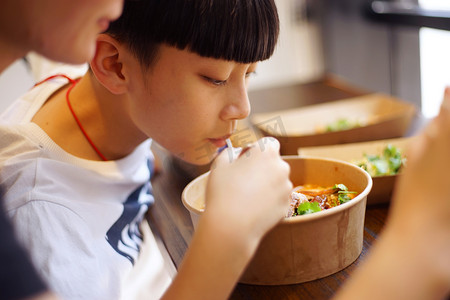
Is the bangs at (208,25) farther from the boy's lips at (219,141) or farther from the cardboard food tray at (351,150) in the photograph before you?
the cardboard food tray at (351,150)

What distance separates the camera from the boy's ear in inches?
31.5

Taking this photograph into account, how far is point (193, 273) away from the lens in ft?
1.76

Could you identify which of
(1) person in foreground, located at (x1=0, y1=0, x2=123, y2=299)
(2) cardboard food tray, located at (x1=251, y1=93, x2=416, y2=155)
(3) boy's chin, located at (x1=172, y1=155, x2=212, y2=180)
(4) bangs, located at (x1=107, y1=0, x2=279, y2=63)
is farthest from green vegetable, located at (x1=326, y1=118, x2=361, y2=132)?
(1) person in foreground, located at (x1=0, y1=0, x2=123, y2=299)

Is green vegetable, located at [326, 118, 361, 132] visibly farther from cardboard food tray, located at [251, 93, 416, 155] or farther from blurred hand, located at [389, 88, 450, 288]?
→ blurred hand, located at [389, 88, 450, 288]

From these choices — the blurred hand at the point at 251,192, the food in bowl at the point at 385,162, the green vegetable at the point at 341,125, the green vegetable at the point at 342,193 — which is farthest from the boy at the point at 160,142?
the green vegetable at the point at 341,125

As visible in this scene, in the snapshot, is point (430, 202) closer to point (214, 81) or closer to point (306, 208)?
point (306, 208)

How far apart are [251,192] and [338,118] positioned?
0.89 m

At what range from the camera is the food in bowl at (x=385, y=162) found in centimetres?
84

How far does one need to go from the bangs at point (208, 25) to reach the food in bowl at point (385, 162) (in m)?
0.29

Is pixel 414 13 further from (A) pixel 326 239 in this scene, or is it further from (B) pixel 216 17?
(A) pixel 326 239

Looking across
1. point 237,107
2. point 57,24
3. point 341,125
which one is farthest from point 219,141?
point 341,125

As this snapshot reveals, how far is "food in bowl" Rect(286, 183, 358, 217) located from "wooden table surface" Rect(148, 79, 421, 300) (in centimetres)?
7

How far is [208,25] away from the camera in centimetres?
71

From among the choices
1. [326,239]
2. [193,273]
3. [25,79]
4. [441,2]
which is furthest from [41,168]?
[441,2]
